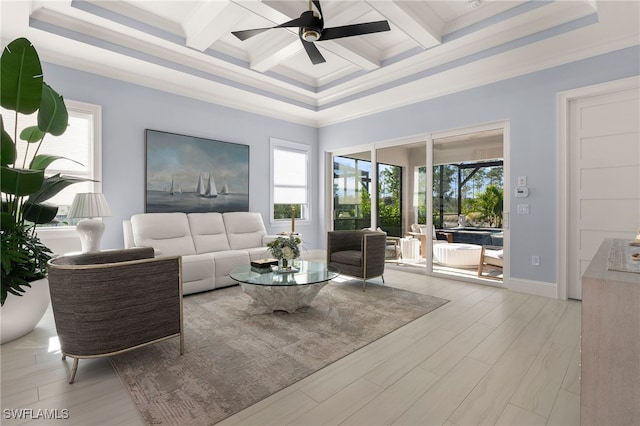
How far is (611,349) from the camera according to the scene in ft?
4.17

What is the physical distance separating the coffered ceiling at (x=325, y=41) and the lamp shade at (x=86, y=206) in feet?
5.74

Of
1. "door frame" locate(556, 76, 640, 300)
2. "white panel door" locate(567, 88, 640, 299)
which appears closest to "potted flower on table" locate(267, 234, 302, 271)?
"door frame" locate(556, 76, 640, 300)

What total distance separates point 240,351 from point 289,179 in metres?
4.40

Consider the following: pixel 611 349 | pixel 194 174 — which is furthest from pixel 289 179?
pixel 611 349

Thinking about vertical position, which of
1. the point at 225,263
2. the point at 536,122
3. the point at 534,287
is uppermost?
the point at 536,122

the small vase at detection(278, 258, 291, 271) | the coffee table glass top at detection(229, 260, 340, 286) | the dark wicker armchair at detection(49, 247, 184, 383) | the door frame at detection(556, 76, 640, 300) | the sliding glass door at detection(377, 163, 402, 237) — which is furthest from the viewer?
the sliding glass door at detection(377, 163, 402, 237)

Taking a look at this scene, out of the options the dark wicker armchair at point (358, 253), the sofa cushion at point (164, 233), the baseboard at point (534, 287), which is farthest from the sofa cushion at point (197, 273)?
the baseboard at point (534, 287)

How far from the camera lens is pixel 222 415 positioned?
5.55 feet

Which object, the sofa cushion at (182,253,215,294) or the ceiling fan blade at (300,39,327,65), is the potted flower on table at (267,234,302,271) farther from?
the ceiling fan blade at (300,39,327,65)

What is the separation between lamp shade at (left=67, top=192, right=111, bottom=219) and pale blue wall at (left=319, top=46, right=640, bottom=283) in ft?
16.1

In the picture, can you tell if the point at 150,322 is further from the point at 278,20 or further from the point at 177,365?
the point at 278,20

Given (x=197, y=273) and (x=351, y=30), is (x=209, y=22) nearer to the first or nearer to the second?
(x=351, y=30)

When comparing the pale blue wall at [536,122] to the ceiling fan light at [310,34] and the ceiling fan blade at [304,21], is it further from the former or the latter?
the ceiling fan blade at [304,21]

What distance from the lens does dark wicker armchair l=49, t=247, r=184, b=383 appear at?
1973 mm
